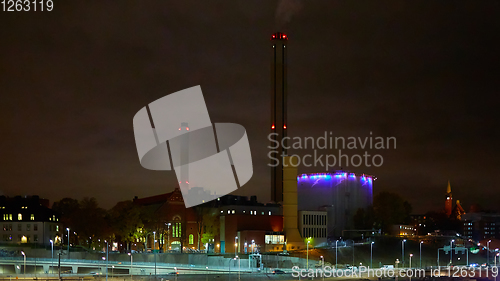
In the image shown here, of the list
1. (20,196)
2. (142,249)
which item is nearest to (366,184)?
(142,249)

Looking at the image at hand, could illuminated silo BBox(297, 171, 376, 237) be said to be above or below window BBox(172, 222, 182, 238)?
above

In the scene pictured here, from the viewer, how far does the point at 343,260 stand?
10575 cm

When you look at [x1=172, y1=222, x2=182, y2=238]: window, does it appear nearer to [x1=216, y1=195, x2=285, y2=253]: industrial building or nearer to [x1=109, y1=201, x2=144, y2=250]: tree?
[x1=109, y1=201, x2=144, y2=250]: tree

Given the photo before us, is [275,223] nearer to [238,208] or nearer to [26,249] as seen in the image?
[238,208]

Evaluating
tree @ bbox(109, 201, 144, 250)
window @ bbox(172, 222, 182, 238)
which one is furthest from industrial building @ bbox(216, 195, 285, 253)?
tree @ bbox(109, 201, 144, 250)

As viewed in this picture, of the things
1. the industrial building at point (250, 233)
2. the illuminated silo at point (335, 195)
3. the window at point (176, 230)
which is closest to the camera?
the industrial building at point (250, 233)

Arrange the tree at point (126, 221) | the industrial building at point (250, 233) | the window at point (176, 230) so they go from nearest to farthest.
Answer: the industrial building at point (250, 233) < the tree at point (126, 221) < the window at point (176, 230)

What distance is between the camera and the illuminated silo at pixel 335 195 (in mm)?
143875

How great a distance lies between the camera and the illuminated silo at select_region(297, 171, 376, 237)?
143875 millimetres

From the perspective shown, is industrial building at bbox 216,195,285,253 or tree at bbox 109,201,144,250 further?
tree at bbox 109,201,144,250

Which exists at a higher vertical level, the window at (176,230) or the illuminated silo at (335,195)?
the illuminated silo at (335,195)

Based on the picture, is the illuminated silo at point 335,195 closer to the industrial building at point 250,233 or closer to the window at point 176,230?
the industrial building at point 250,233

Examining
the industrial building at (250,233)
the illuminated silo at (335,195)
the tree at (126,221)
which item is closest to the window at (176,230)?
the tree at (126,221)

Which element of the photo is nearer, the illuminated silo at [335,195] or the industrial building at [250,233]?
the industrial building at [250,233]
